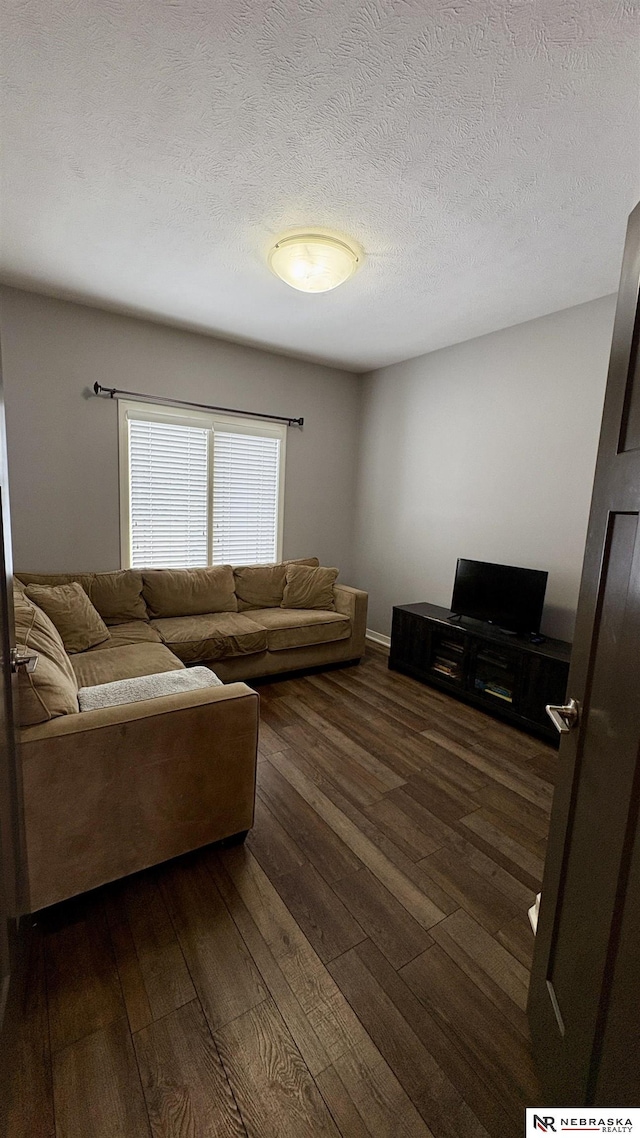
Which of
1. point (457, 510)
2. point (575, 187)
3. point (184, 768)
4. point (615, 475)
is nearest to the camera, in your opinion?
point (615, 475)

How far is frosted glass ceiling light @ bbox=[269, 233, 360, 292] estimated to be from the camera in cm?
218

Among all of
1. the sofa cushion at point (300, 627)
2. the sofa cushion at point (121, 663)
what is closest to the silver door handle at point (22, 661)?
the sofa cushion at point (121, 663)

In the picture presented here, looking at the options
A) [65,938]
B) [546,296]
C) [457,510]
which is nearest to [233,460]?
[457,510]

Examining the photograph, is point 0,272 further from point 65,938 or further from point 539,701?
point 539,701

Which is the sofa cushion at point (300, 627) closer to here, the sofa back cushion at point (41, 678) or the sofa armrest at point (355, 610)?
the sofa armrest at point (355, 610)

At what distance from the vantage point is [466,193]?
1861 mm

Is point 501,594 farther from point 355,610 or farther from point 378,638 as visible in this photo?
point 378,638

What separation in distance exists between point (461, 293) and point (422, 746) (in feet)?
9.43

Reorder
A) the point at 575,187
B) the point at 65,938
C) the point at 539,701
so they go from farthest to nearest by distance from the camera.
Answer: the point at 539,701 < the point at 575,187 < the point at 65,938

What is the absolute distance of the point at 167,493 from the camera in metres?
3.80

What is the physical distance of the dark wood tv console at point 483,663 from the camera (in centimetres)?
273

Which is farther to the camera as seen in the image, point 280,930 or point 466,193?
point 466,193

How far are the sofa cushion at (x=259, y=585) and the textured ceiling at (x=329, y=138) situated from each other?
224 cm

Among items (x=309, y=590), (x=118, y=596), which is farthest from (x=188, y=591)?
(x=309, y=590)
